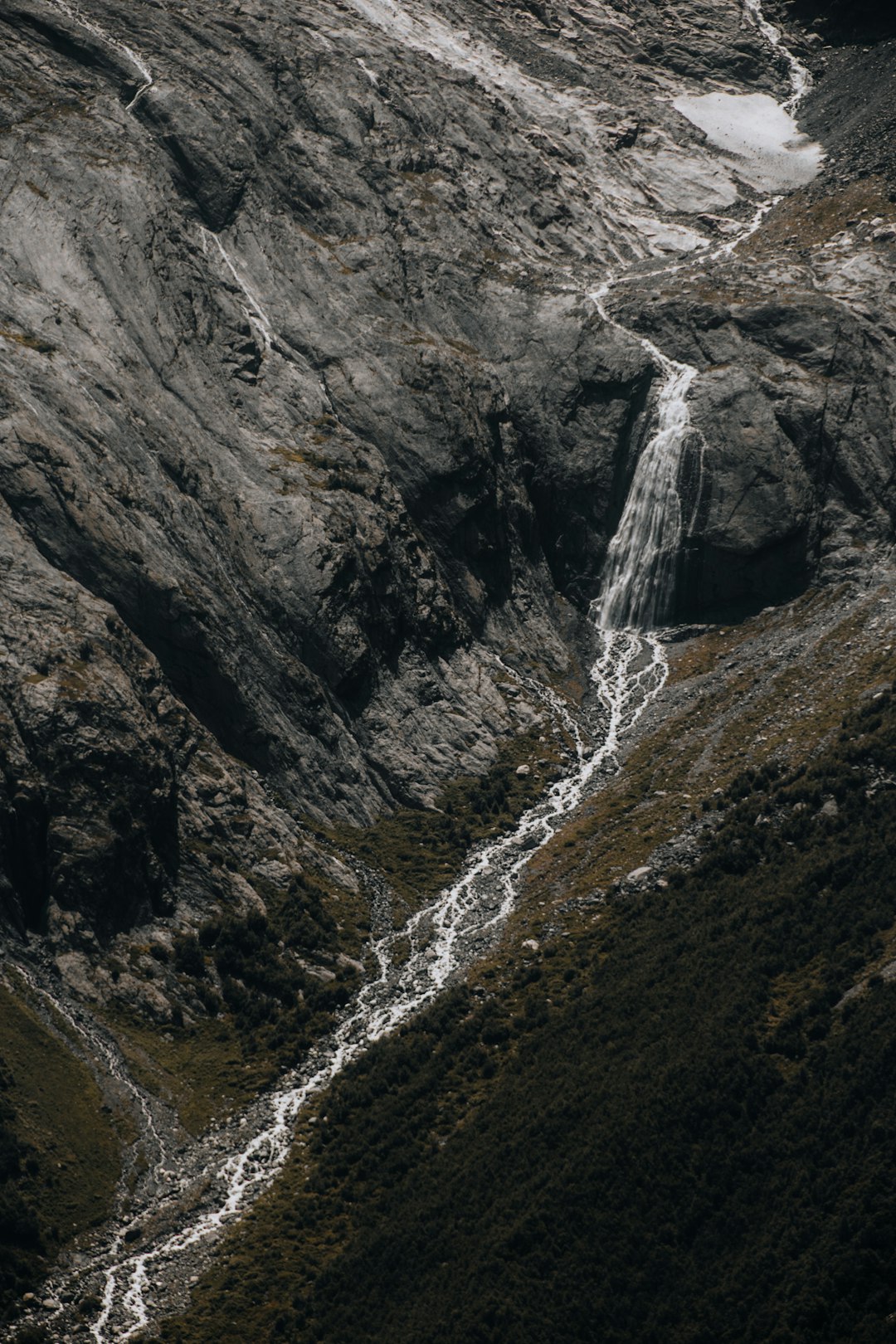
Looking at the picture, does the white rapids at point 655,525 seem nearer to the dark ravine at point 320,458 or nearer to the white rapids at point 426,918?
the white rapids at point 426,918

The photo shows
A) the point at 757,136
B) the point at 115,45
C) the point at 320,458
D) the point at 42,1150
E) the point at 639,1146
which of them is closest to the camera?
the point at 639,1146

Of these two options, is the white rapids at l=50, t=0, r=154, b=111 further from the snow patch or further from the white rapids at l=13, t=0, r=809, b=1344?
the snow patch

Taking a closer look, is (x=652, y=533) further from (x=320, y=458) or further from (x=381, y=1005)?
(x=381, y=1005)

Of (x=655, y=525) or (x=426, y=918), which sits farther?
(x=655, y=525)

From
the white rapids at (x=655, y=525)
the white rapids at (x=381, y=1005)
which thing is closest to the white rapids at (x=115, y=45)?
the white rapids at (x=655, y=525)

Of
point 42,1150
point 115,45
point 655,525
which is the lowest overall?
point 42,1150

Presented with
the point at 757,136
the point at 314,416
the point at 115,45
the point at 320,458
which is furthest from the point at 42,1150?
the point at 757,136
